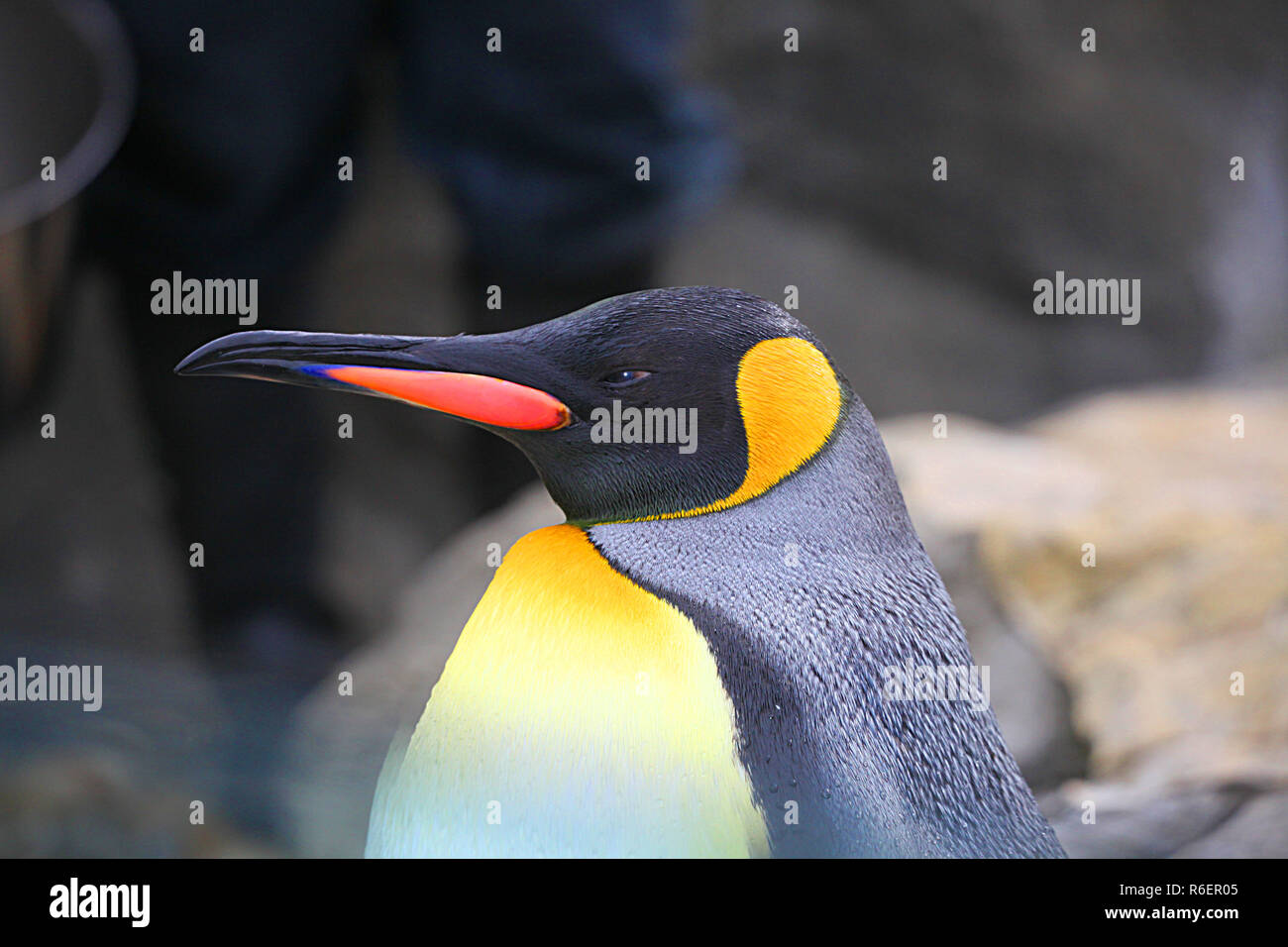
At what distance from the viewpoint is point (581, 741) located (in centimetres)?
61

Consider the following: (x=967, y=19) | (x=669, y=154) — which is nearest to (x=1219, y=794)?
(x=669, y=154)

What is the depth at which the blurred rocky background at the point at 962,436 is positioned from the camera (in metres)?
0.98

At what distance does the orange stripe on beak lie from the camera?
593 mm

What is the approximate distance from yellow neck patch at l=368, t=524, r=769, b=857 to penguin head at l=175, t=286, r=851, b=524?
7 cm

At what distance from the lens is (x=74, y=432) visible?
1.55m

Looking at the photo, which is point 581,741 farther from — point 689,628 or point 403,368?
point 403,368

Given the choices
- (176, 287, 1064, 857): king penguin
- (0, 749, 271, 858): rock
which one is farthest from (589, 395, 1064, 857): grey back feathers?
(0, 749, 271, 858): rock

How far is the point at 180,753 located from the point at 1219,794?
799 millimetres

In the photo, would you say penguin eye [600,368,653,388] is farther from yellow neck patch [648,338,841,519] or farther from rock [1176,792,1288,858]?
rock [1176,792,1288,858]

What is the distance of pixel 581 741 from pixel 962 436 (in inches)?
37.1

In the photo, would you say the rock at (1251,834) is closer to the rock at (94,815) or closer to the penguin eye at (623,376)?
the penguin eye at (623,376)

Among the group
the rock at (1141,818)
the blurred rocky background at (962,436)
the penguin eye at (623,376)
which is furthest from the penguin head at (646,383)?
the rock at (1141,818)

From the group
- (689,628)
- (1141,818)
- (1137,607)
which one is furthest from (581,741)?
(1137,607)
